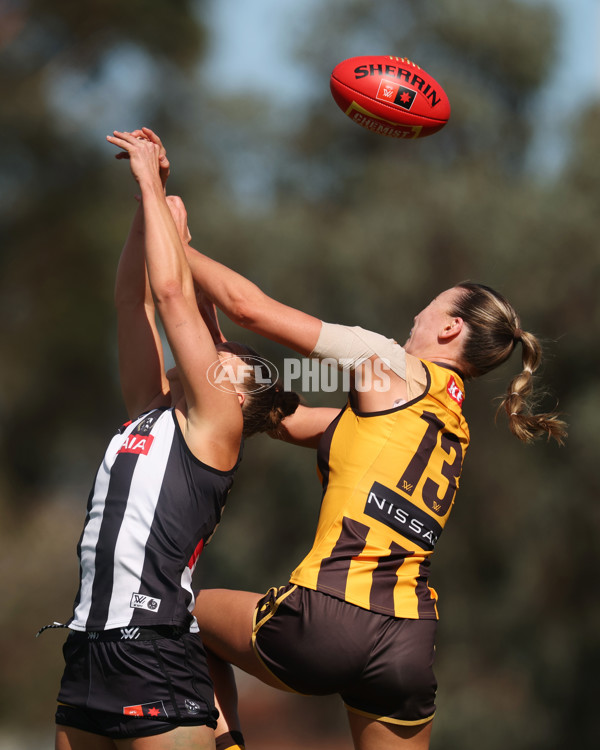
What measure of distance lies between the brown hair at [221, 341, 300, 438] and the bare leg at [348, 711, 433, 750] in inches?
40.4

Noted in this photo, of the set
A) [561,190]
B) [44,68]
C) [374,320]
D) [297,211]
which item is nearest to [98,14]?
[44,68]

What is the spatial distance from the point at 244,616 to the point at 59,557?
10.1 m

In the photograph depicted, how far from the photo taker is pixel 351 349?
293cm

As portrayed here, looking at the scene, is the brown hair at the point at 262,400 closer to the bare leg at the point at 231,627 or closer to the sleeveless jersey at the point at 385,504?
the sleeveless jersey at the point at 385,504

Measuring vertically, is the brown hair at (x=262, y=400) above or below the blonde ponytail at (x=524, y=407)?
below

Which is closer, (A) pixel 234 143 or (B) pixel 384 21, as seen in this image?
(B) pixel 384 21

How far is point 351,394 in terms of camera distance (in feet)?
9.95

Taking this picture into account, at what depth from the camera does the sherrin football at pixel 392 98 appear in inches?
144

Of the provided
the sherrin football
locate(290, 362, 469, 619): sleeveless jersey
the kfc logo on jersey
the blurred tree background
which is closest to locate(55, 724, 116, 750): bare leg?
the kfc logo on jersey

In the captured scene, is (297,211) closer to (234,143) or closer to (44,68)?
(234,143)

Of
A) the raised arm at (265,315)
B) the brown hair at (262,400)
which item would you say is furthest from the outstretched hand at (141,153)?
the brown hair at (262,400)

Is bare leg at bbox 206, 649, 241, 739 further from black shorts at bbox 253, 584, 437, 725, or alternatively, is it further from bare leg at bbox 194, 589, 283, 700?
black shorts at bbox 253, 584, 437, 725

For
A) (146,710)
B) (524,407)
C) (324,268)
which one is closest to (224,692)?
(146,710)

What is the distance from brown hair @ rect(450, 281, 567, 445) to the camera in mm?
3172
